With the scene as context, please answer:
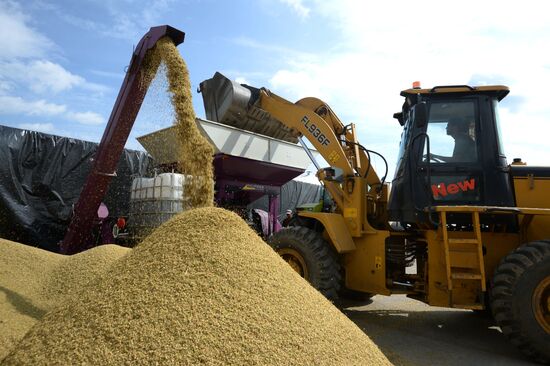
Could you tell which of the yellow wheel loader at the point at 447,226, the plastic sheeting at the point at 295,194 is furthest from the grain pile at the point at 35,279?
the plastic sheeting at the point at 295,194

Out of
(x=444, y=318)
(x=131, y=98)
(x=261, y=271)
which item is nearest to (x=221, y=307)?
(x=261, y=271)

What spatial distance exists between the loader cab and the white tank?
3.67 metres

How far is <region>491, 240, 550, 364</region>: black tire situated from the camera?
11.2ft

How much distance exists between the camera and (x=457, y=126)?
4.39 metres

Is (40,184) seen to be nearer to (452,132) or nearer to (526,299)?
(452,132)

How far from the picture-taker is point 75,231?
634cm

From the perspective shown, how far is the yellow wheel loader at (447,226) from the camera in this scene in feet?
11.6

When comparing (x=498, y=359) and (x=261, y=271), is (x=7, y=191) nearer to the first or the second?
A: (x=261, y=271)

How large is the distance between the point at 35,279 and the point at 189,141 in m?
2.14

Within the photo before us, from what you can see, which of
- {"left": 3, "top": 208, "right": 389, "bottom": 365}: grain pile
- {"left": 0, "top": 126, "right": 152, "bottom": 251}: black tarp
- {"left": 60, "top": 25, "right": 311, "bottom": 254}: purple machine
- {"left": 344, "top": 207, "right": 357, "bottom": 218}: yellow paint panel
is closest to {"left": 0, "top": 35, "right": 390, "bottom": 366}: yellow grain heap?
{"left": 3, "top": 208, "right": 389, "bottom": 365}: grain pile

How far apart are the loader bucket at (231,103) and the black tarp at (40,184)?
2803 millimetres

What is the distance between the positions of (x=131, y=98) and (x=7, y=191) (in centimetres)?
329

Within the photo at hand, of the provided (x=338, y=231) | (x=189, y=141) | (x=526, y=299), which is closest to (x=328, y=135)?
(x=338, y=231)

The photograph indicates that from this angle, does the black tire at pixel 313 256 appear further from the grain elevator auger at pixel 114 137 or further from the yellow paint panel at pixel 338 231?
the grain elevator auger at pixel 114 137
